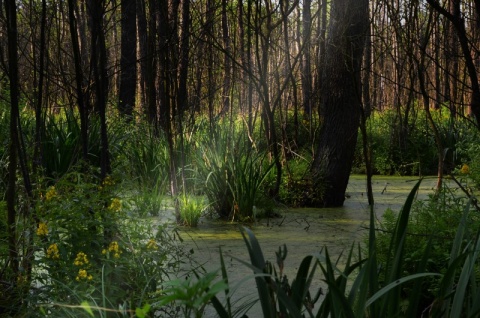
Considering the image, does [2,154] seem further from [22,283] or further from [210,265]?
[22,283]


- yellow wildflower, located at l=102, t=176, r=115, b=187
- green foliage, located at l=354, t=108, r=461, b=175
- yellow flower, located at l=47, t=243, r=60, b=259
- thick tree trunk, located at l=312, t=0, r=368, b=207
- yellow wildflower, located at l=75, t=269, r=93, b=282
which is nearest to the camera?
yellow wildflower, located at l=75, t=269, r=93, b=282

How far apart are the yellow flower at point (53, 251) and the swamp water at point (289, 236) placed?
917 mm

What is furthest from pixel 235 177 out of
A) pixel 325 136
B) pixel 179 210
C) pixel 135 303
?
pixel 135 303

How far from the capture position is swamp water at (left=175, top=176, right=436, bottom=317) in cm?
445

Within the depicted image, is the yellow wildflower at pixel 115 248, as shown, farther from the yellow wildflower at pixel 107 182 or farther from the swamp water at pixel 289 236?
the swamp water at pixel 289 236

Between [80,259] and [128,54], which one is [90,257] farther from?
[128,54]

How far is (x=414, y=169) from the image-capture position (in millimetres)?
10398

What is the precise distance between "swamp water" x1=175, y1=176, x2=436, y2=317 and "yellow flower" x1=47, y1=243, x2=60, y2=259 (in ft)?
3.01

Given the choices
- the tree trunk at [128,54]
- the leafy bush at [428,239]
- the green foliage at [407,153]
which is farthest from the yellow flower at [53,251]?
the tree trunk at [128,54]

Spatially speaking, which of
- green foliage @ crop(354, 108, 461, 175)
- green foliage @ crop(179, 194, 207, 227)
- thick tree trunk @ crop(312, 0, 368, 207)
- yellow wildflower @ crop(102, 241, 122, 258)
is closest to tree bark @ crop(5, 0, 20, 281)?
yellow wildflower @ crop(102, 241, 122, 258)

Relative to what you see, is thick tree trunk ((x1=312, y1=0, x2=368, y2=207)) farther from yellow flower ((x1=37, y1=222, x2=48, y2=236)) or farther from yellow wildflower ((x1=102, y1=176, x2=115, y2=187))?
yellow flower ((x1=37, y1=222, x2=48, y2=236))

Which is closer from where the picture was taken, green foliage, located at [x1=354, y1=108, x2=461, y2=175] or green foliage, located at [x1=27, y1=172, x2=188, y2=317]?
green foliage, located at [x1=27, y1=172, x2=188, y2=317]

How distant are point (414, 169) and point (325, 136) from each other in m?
3.34

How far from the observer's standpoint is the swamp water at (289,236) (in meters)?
4.45
